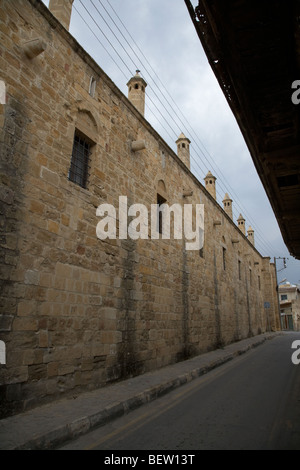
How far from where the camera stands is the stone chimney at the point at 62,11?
5746mm

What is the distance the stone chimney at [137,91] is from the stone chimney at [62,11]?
2650 millimetres

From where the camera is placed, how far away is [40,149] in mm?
4664

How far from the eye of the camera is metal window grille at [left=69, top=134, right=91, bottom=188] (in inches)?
217

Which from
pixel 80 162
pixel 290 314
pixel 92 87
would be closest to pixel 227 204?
pixel 92 87

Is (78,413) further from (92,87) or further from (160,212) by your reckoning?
(160,212)

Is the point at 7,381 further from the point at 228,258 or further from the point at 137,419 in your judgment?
the point at 228,258

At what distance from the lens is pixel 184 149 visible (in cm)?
1152

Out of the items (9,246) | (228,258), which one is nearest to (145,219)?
(9,246)

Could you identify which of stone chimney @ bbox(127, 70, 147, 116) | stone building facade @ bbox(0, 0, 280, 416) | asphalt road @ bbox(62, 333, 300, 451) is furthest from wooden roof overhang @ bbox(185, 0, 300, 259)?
stone chimney @ bbox(127, 70, 147, 116)

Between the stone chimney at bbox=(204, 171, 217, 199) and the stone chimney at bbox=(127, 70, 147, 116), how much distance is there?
7520 mm

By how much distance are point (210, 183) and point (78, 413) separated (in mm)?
13045

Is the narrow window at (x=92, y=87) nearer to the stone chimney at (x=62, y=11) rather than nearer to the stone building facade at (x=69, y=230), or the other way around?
the stone building facade at (x=69, y=230)
